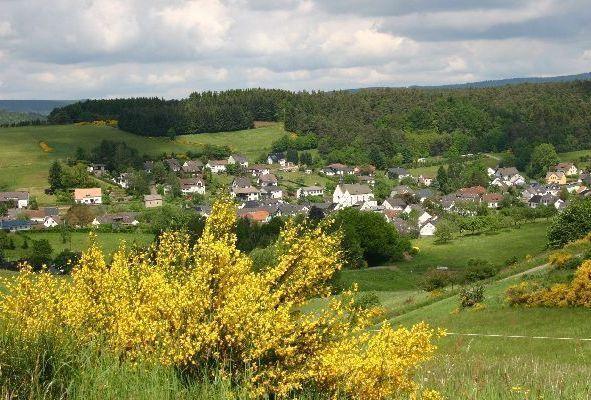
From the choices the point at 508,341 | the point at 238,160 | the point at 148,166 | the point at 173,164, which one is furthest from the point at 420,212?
the point at 508,341

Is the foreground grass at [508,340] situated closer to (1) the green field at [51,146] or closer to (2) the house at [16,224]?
(2) the house at [16,224]

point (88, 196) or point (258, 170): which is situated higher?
point (88, 196)

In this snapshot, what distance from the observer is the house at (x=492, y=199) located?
138 metres

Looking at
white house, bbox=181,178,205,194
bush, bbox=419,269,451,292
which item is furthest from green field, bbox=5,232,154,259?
white house, bbox=181,178,205,194

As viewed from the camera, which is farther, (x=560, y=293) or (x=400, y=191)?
(x=400, y=191)

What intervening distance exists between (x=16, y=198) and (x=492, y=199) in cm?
9058

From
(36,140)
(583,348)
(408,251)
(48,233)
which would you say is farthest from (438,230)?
(36,140)

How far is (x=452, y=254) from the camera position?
8400 cm

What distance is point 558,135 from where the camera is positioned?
195500 millimetres

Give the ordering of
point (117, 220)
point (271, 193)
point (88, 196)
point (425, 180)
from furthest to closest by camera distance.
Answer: point (425, 180) < point (271, 193) < point (88, 196) < point (117, 220)

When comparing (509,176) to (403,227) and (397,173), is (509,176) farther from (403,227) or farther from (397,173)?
(403,227)

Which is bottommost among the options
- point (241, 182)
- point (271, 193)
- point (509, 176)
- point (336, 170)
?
point (509, 176)

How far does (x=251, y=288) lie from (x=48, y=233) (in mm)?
90371

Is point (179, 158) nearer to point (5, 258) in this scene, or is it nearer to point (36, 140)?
point (36, 140)
